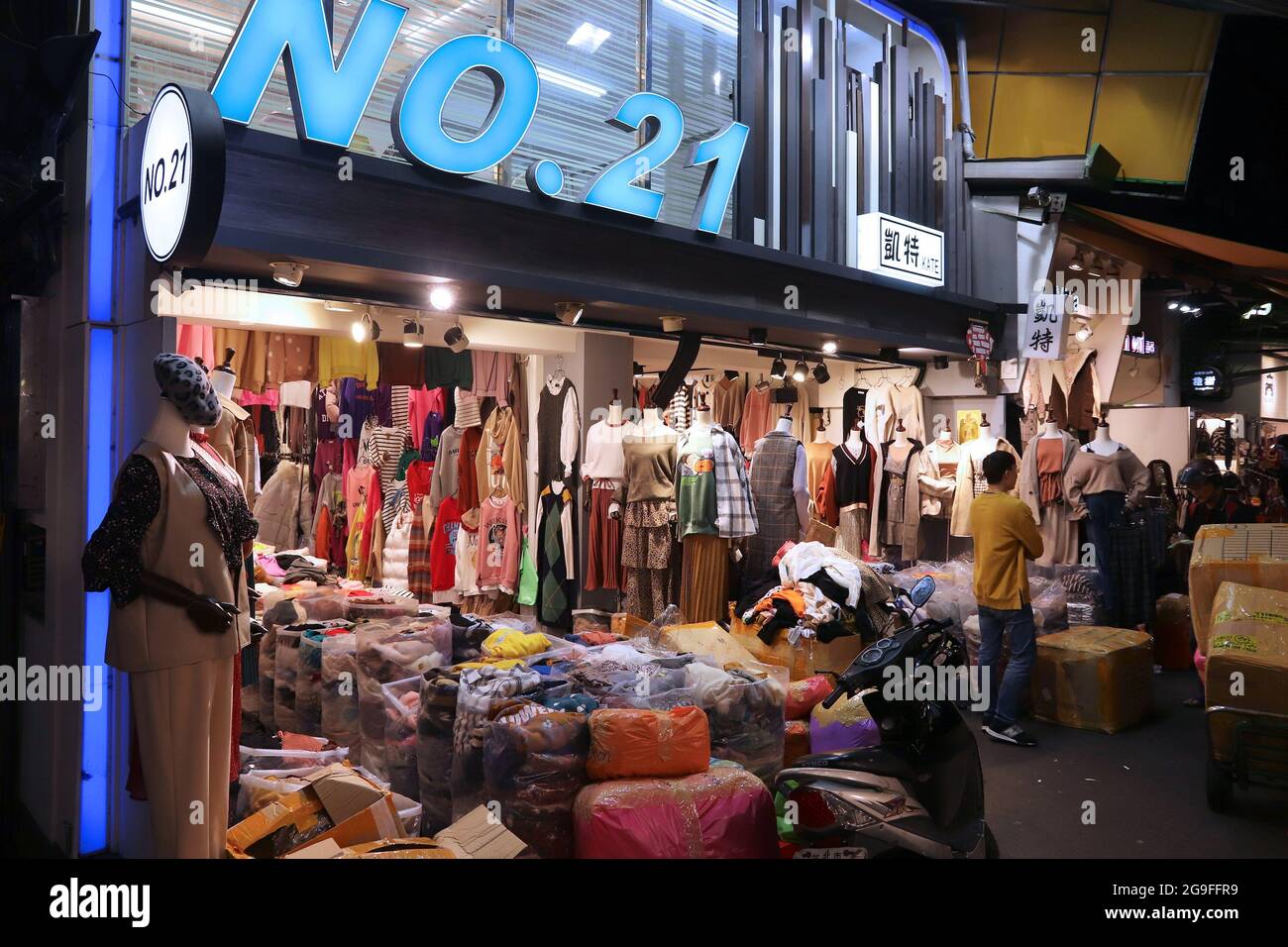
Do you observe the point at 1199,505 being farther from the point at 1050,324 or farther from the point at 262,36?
the point at 262,36

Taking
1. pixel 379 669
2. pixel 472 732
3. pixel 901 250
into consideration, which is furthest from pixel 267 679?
pixel 901 250

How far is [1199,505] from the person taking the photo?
695 centimetres

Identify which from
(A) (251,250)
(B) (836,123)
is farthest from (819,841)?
(B) (836,123)

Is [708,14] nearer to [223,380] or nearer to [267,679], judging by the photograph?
[223,380]

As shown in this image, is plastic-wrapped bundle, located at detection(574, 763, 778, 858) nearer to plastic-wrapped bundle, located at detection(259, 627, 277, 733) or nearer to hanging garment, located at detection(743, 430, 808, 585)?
plastic-wrapped bundle, located at detection(259, 627, 277, 733)

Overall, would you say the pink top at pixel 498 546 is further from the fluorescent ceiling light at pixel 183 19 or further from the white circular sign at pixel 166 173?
the white circular sign at pixel 166 173

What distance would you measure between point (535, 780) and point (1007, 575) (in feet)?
11.5

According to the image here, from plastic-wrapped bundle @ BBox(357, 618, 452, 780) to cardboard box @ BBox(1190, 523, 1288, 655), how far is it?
12.5 ft

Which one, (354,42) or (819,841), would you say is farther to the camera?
(354,42)

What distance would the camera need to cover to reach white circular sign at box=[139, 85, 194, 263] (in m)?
2.84

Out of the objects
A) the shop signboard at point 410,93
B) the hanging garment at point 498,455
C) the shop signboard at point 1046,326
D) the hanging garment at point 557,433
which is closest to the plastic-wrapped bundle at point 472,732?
the shop signboard at point 410,93

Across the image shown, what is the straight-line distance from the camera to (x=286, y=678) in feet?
15.7

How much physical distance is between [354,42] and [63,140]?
1.32 meters

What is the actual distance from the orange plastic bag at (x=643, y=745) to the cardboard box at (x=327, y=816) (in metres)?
0.81
